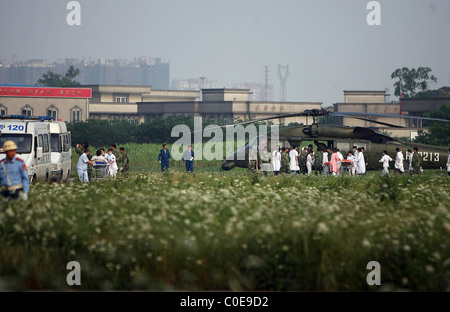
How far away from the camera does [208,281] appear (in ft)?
32.3

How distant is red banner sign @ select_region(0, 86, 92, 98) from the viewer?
9010 centimetres

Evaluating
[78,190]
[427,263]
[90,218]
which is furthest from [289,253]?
[78,190]

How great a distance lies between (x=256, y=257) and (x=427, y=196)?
24.8 ft

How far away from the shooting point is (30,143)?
2322cm

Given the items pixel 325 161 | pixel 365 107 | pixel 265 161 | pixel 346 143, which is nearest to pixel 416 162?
pixel 346 143

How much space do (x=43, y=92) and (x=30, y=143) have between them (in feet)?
235

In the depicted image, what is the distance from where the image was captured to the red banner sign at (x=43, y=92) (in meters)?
Result: 90.1

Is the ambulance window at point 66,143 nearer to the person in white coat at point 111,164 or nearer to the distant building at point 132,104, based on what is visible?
the person in white coat at point 111,164

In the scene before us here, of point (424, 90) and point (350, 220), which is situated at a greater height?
point (424, 90)

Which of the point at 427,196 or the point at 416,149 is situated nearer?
the point at 427,196

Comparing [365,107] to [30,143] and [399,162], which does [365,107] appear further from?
[30,143]

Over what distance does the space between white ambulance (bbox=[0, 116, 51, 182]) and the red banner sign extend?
6894 centimetres
